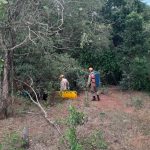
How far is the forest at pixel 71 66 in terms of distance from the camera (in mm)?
12375

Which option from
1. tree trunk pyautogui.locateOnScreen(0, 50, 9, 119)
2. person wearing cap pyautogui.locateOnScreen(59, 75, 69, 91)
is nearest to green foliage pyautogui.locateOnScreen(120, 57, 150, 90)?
person wearing cap pyautogui.locateOnScreen(59, 75, 69, 91)

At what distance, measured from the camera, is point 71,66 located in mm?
20188

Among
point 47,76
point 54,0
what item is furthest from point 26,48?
point 54,0

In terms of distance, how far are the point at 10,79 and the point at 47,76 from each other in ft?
11.1

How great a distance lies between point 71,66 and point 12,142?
349 inches

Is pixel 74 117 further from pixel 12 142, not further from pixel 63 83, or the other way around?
pixel 63 83

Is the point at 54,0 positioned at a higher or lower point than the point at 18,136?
higher

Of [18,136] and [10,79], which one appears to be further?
[10,79]

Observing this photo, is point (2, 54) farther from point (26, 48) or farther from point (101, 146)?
point (101, 146)

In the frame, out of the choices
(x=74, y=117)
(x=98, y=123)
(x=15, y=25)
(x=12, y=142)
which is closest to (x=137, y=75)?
(x=98, y=123)

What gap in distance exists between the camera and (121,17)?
83.1 ft

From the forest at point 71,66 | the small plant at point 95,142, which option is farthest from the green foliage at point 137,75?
the small plant at point 95,142

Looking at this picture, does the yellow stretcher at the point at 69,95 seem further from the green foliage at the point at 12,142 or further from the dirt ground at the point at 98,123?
the green foliage at the point at 12,142

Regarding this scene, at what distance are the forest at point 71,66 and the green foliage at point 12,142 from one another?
34mm
